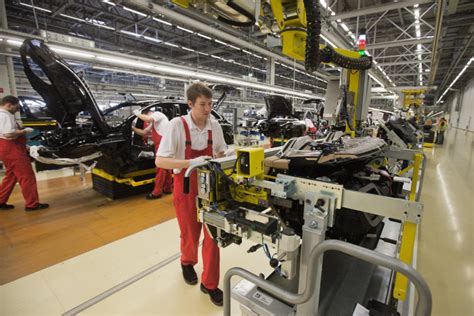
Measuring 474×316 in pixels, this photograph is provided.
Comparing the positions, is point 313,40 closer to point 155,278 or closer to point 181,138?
point 181,138

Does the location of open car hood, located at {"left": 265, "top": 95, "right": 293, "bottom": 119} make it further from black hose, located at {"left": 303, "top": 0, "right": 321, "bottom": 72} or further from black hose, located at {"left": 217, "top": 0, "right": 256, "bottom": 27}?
black hose, located at {"left": 217, "top": 0, "right": 256, "bottom": 27}

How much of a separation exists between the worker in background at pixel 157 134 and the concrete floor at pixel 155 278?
1.10m

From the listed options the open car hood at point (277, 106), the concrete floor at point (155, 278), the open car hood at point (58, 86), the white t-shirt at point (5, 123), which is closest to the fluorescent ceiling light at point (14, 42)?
the open car hood at point (58, 86)

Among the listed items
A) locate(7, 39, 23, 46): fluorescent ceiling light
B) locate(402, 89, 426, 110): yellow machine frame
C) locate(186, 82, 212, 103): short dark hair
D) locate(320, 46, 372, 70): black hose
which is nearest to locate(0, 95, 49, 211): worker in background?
locate(7, 39, 23, 46): fluorescent ceiling light

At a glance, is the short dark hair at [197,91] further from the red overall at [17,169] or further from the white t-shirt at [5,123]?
the red overall at [17,169]

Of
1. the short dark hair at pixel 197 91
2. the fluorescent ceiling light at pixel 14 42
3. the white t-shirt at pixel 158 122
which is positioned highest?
the fluorescent ceiling light at pixel 14 42

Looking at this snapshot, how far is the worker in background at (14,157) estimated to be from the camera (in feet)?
10.3

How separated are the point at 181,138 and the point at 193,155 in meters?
0.16

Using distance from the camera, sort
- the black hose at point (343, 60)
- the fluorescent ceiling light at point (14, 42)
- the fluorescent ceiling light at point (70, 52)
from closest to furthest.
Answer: the black hose at point (343, 60)
the fluorescent ceiling light at point (14, 42)
the fluorescent ceiling light at point (70, 52)

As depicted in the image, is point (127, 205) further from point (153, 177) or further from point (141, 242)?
point (141, 242)

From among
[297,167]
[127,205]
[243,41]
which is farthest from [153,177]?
[243,41]

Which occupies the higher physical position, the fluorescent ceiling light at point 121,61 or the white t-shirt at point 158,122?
the fluorescent ceiling light at point 121,61

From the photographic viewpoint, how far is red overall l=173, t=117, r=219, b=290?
5.79ft

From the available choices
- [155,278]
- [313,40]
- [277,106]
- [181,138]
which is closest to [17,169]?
[155,278]
